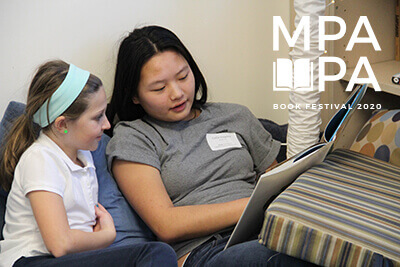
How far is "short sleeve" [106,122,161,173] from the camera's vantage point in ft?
4.68

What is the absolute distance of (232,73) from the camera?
81.4 inches

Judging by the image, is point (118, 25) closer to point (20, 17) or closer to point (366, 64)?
point (20, 17)

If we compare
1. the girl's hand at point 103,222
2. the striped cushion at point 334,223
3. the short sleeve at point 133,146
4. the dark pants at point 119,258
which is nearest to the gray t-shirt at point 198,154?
the short sleeve at point 133,146

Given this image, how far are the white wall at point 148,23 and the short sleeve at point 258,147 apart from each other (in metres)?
0.36

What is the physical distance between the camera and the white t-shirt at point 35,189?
117 centimetres

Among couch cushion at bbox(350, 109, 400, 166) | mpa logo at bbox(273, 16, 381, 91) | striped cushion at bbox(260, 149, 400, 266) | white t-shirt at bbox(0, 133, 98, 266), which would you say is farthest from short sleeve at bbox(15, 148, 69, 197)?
couch cushion at bbox(350, 109, 400, 166)

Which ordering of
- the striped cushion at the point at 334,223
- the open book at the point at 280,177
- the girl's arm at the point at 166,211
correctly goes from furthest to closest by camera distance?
the girl's arm at the point at 166,211 < the open book at the point at 280,177 < the striped cushion at the point at 334,223

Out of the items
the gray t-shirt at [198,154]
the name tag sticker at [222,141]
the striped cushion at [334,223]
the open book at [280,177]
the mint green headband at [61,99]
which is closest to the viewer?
the striped cushion at [334,223]

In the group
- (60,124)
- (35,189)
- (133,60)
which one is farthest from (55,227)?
(133,60)

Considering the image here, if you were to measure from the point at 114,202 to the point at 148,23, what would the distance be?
2.47 feet

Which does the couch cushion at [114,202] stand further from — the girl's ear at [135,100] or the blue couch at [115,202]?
the girl's ear at [135,100]

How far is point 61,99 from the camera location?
1.25 meters

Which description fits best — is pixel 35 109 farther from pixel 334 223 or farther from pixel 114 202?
pixel 334 223

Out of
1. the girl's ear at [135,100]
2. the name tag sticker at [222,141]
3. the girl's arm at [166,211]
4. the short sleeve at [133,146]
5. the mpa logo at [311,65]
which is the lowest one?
the girl's arm at [166,211]
